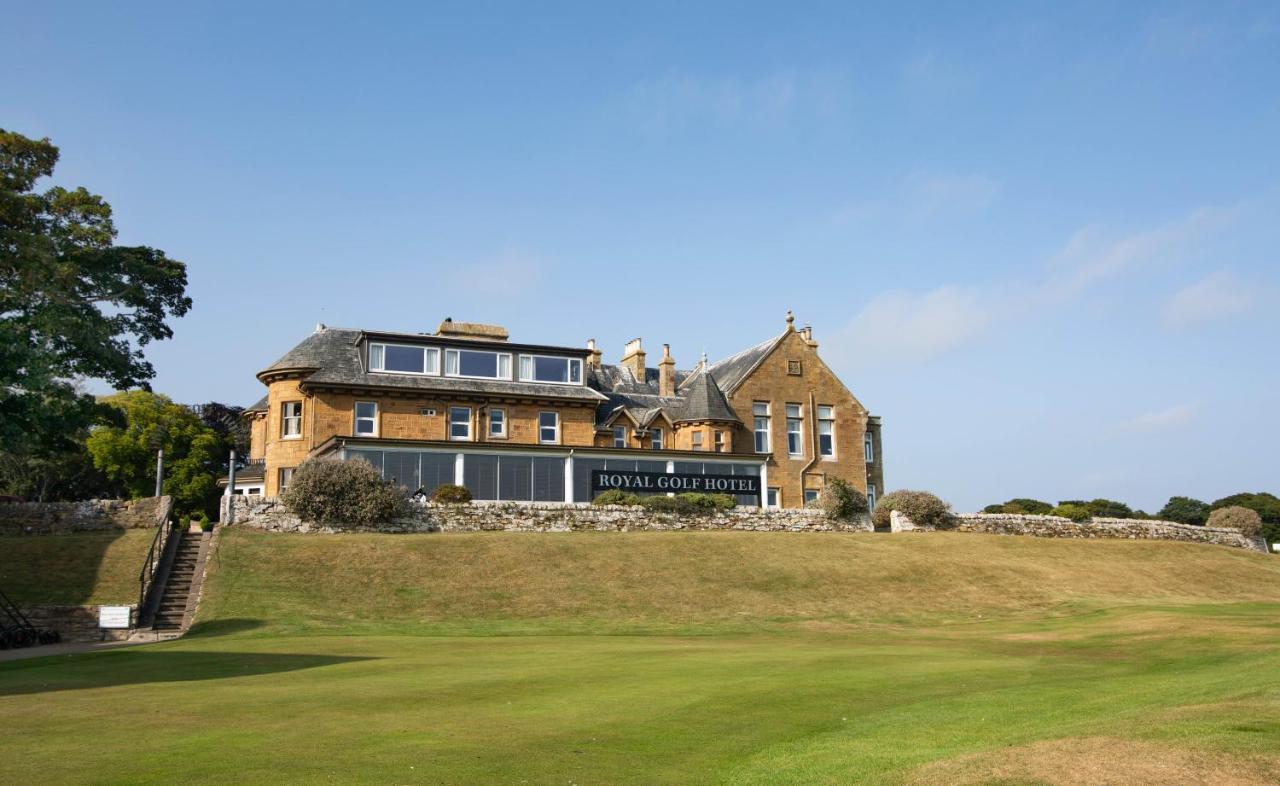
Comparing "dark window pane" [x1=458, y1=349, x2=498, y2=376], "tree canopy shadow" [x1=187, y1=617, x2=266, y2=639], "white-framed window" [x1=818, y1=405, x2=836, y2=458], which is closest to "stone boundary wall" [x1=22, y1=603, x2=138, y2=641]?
"tree canopy shadow" [x1=187, y1=617, x2=266, y2=639]

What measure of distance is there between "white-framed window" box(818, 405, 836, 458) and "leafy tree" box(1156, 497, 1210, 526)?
54.3 m

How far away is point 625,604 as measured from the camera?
34.4 metres

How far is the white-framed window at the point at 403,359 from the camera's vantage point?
50.9 meters

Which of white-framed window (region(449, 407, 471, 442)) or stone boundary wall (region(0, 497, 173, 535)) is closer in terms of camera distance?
stone boundary wall (region(0, 497, 173, 535))

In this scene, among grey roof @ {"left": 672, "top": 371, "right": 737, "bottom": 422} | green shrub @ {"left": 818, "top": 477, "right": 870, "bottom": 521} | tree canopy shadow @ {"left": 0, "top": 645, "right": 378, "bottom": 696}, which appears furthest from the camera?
grey roof @ {"left": 672, "top": 371, "right": 737, "bottom": 422}

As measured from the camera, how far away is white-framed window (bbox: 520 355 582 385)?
53.8m

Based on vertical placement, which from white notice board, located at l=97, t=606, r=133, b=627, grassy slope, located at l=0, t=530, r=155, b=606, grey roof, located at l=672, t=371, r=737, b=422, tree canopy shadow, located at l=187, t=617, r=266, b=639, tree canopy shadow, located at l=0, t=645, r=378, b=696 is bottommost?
tree canopy shadow, located at l=0, t=645, r=378, b=696

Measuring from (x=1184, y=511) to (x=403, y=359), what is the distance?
81.5 meters

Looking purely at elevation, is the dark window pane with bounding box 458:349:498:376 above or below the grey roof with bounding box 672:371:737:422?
above

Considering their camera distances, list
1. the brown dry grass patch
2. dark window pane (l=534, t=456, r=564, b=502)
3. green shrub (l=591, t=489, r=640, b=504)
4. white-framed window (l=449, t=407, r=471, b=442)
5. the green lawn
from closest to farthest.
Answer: the brown dry grass patch
the green lawn
green shrub (l=591, t=489, r=640, b=504)
dark window pane (l=534, t=456, r=564, b=502)
white-framed window (l=449, t=407, r=471, b=442)

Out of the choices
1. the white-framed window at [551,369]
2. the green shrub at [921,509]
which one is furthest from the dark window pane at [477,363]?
the green shrub at [921,509]

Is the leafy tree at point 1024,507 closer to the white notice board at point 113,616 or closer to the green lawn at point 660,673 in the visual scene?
the green lawn at point 660,673

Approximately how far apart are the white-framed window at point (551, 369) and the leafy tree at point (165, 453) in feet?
85.6

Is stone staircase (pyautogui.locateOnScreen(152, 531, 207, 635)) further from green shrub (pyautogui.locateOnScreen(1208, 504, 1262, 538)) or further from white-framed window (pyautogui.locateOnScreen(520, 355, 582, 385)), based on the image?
green shrub (pyautogui.locateOnScreen(1208, 504, 1262, 538))
